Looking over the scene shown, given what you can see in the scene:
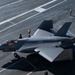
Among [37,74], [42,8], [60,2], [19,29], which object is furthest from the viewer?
[60,2]

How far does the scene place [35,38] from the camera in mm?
38188

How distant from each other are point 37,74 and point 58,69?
359 cm

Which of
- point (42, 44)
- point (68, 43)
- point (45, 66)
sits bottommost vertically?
point (45, 66)

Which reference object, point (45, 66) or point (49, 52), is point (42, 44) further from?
point (45, 66)

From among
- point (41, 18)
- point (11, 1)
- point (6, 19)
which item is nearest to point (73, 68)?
point (41, 18)

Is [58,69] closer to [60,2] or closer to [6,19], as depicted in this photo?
[6,19]

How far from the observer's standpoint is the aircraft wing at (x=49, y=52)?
3271cm

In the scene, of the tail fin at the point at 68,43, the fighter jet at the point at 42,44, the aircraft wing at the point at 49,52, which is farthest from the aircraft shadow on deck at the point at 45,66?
the tail fin at the point at 68,43

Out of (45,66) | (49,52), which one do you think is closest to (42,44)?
(49,52)

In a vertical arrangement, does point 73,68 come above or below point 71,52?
below

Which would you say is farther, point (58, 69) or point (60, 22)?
point (60, 22)

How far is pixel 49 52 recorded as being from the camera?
3416 centimetres

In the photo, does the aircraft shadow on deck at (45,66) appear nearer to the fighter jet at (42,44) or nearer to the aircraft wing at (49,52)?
the fighter jet at (42,44)

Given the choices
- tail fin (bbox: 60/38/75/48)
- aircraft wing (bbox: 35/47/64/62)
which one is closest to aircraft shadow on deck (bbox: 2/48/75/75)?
aircraft wing (bbox: 35/47/64/62)
